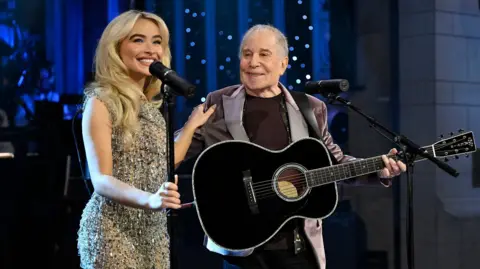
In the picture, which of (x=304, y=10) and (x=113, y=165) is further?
(x=304, y=10)

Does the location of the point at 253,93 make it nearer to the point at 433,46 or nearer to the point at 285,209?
the point at 285,209

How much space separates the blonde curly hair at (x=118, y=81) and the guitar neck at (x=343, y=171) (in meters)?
0.70

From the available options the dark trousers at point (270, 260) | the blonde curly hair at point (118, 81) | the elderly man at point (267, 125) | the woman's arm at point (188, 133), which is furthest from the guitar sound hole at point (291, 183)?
the blonde curly hair at point (118, 81)

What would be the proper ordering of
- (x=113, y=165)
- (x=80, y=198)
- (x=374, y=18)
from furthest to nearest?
(x=374, y=18) < (x=80, y=198) < (x=113, y=165)

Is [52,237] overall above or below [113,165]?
below

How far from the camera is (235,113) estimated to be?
2391 mm

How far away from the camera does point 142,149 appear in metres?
2.08

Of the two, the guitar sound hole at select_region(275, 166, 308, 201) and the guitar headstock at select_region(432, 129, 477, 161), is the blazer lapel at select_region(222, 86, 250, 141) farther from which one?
the guitar headstock at select_region(432, 129, 477, 161)

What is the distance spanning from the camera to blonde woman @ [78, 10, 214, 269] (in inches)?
78.2

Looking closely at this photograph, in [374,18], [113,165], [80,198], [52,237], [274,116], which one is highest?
[374,18]

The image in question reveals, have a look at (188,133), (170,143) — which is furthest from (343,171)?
(170,143)

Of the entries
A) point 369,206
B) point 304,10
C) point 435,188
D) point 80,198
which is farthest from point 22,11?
point 435,188

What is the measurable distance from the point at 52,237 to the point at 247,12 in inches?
84.4

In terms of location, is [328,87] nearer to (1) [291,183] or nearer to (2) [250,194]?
(1) [291,183]
